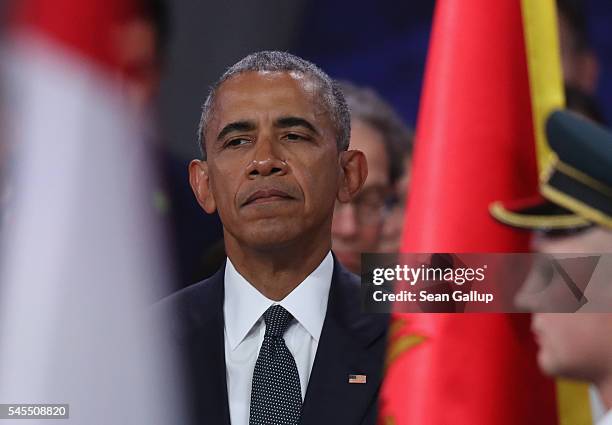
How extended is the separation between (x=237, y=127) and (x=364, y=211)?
31cm

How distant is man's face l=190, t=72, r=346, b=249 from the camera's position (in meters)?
1.81

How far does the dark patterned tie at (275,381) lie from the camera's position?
1.84m

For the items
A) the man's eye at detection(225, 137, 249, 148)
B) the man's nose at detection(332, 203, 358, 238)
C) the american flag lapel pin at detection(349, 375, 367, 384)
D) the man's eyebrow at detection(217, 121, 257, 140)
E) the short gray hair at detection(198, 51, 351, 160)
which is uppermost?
the short gray hair at detection(198, 51, 351, 160)

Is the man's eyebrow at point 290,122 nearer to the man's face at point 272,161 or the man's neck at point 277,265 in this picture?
the man's face at point 272,161

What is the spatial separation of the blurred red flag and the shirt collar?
151mm

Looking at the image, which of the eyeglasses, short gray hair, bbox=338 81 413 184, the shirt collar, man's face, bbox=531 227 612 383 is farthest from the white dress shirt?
man's face, bbox=531 227 612 383

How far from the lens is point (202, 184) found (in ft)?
6.20

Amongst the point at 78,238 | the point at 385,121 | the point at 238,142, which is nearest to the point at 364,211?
the point at 385,121

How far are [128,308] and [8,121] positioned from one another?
0.44m

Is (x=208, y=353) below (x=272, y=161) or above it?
below

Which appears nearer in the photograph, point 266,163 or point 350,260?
point 266,163

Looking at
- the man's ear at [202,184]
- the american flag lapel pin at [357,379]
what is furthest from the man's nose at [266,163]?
the american flag lapel pin at [357,379]

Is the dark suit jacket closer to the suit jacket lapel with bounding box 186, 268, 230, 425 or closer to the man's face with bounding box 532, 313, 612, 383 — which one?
the suit jacket lapel with bounding box 186, 268, 230, 425

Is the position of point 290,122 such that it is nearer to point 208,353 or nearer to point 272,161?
point 272,161
